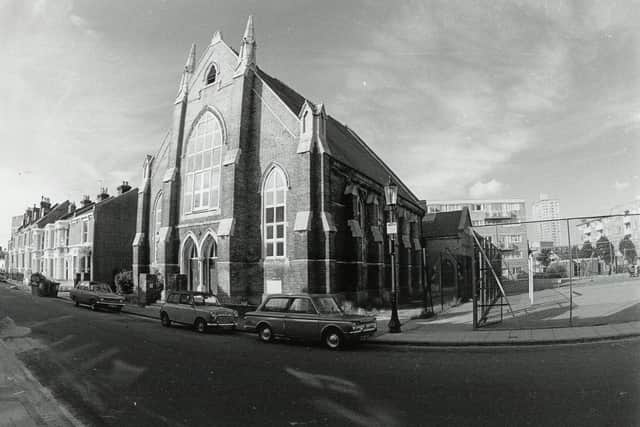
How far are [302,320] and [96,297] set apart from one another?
50.9 feet

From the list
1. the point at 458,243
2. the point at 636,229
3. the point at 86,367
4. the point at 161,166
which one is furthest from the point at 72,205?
the point at 636,229

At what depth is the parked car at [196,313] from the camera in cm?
1472

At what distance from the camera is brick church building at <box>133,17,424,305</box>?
790 inches

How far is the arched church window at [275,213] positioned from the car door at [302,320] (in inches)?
343

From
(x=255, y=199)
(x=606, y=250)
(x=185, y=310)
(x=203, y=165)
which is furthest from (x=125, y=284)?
(x=606, y=250)

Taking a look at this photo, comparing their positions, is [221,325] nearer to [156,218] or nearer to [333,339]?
[333,339]

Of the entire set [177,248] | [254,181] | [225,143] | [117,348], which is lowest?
[117,348]

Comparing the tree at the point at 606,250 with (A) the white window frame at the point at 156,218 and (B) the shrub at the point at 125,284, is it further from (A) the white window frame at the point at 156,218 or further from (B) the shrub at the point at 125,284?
(B) the shrub at the point at 125,284

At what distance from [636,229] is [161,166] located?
26893mm

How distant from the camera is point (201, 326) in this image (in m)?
14.9

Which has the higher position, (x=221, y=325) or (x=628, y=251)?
(x=628, y=251)

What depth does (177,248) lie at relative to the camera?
25094 mm

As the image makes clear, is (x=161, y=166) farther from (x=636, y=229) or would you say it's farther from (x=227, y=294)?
(x=636, y=229)

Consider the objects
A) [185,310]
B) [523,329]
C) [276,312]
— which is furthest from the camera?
[185,310]
